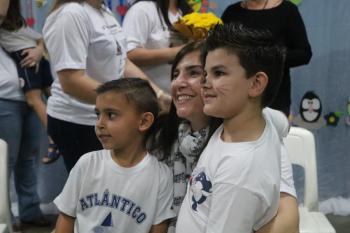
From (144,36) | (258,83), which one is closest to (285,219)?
(258,83)

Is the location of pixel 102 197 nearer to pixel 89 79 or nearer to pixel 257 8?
pixel 89 79

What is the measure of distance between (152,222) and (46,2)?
158cm

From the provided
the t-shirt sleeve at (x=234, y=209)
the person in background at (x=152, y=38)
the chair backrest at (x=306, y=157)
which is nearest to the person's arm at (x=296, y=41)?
the chair backrest at (x=306, y=157)

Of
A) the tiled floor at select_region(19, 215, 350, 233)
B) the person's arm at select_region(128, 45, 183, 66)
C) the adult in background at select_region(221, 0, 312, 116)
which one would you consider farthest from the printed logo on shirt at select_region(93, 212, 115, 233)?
the tiled floor at select_region(19, 215, 350, 233)

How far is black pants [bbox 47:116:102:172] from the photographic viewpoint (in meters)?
1.44

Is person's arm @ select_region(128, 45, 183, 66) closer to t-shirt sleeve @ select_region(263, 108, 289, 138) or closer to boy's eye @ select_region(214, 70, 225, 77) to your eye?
t-shirt sleeve @ select_region(263, 108, 289, 138)

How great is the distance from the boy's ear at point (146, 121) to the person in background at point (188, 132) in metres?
0.04

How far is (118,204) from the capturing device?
3.66 ft

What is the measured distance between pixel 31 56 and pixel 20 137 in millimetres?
408

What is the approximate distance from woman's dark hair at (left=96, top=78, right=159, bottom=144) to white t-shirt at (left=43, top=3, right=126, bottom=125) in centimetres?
19

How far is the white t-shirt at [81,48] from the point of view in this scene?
1.29 m

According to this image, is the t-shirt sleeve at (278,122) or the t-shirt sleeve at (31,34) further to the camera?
the t-shirt sleeve at (31,34)

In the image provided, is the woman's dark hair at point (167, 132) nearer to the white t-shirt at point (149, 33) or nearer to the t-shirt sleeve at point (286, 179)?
the t-shirt sleeve at point (286, 179)

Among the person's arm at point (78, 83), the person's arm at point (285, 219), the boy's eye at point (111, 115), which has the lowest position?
→ the person's arm at point (285, 219)
